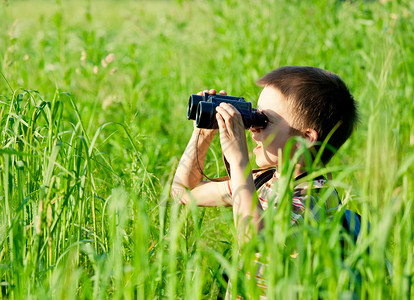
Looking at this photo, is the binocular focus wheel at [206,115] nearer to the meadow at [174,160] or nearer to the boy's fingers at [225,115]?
the boy's fingers at [225,115]

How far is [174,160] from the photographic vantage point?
7.87 feet

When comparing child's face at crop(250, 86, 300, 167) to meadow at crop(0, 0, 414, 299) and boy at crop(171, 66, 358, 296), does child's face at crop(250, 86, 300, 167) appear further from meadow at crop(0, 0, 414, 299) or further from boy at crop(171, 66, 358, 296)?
meadow at crop(0, 0, 414, 299)

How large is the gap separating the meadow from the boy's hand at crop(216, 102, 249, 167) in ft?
0.63

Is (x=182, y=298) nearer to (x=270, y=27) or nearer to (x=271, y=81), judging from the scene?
(x=271, y=81)

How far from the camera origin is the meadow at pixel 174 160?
1239 mm

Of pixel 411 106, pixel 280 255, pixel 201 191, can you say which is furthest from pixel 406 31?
pixel 280 255

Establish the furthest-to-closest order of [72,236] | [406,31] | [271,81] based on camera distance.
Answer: [406,31] → [271,81] → [72,236]

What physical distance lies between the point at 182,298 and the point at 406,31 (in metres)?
2.37

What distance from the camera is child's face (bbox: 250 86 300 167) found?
1.74 meters

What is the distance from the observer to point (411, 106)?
2.73 m

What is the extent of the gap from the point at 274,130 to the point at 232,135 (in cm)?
19

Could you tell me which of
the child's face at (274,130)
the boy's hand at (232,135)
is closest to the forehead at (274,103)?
the child's face at (274,130)

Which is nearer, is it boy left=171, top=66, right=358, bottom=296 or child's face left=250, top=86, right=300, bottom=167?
boy left=171, top=66, right=358, bottom=296

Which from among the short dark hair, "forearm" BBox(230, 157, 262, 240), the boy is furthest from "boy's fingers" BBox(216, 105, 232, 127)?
the short dark hair
